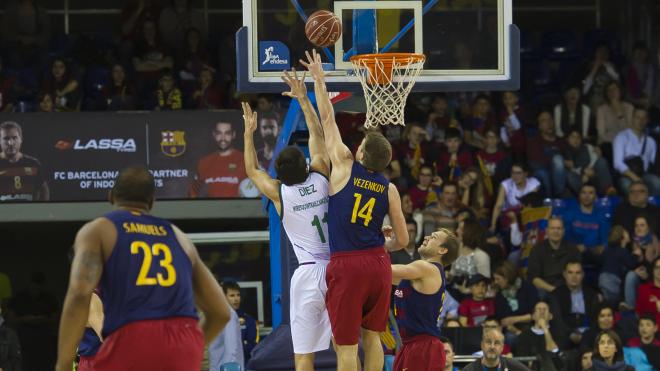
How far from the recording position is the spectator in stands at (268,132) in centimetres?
1744

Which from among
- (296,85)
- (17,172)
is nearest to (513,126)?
(17,172)

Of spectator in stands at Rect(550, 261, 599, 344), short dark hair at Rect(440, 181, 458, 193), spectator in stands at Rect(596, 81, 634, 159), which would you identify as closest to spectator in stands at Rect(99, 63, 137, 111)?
short dark hair at Rect(440, 181, 458, 193)

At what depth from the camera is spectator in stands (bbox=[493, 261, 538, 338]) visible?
1515 centimetres

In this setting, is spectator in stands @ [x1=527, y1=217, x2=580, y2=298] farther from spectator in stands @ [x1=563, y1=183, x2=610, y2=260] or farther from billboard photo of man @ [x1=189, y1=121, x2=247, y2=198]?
billboard photo of man @ [x1=189, y1=121, x2=247, y2=198]

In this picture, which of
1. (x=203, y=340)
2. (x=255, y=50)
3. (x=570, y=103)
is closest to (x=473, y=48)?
(x=255, y=50)

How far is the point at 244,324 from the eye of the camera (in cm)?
1502

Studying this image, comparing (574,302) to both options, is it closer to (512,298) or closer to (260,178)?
(512,298)

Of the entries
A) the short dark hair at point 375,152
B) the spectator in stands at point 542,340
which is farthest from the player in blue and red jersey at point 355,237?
the spectator in stands at point 542,340

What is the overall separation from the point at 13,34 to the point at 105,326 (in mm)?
14679

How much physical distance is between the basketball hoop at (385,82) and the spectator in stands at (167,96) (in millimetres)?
8305

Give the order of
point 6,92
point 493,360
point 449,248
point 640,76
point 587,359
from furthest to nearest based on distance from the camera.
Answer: point 640,76 < point 6,92 < point 587,359 < point 493,360 < point 449,248

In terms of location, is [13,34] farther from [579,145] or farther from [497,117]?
[579,145]

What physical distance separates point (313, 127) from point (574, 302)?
7.39m

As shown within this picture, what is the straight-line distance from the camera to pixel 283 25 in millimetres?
10859
